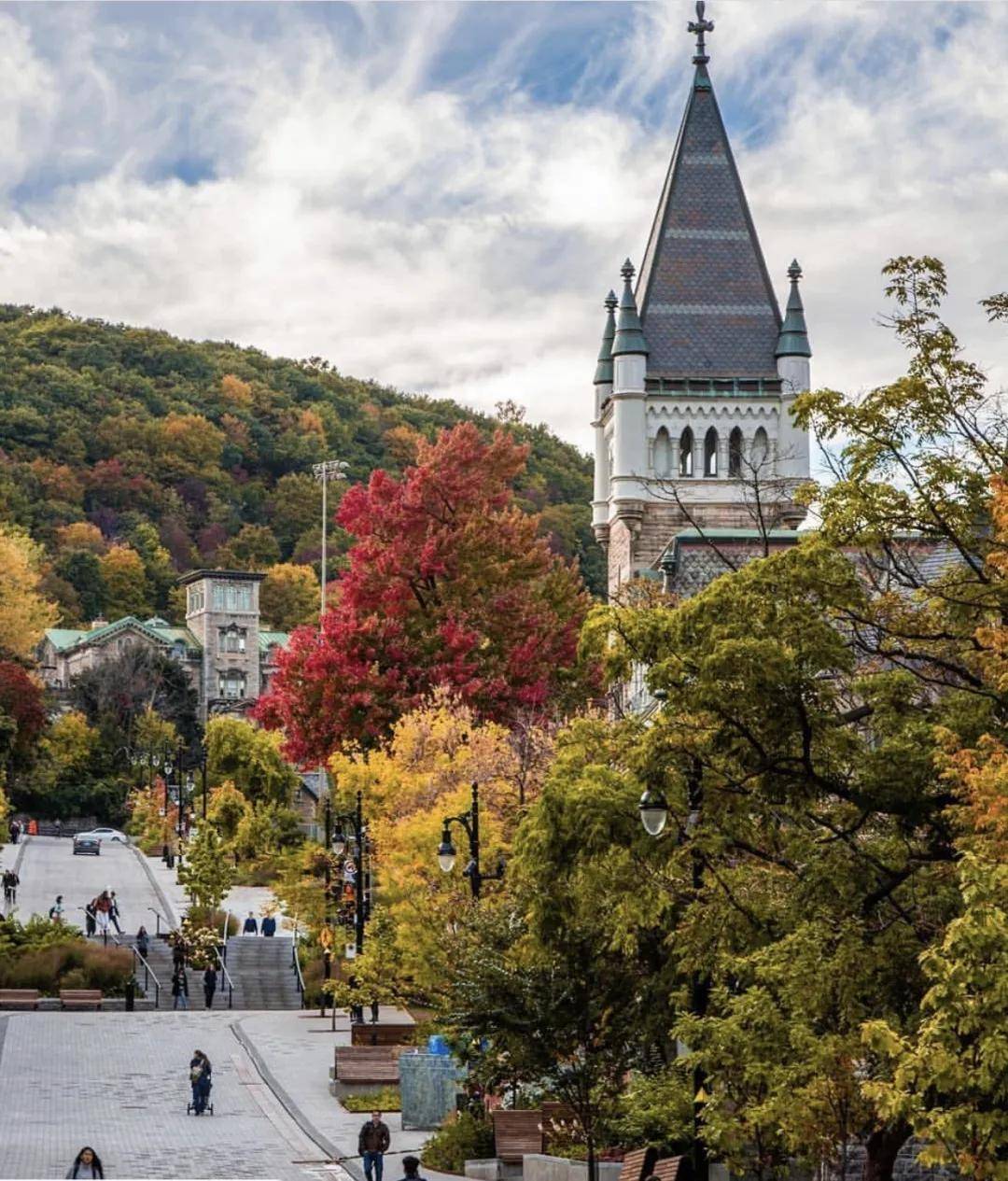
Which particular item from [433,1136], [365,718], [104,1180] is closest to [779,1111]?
[104,1180]

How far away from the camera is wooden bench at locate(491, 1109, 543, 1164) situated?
30.0 m

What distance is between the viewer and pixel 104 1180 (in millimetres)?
27031

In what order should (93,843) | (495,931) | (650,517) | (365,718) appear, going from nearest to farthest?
(495,931)
(365,718)
(650,517)
(93,843)

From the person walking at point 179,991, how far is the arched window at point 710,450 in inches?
1043

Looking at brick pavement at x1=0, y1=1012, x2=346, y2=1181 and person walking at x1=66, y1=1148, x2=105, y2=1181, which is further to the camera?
brick pavement at x1=0, y1=1012, x2=346, y2=1181

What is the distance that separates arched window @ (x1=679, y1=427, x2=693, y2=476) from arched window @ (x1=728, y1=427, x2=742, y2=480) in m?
1.35

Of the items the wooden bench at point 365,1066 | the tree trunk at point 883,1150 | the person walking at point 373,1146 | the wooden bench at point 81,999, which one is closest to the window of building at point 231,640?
the wooden bench at point 81,999

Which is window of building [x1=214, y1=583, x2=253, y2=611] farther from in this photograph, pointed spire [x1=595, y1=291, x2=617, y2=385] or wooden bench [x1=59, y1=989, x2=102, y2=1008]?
wooden bench [x1=59, y1=989, x2=102, y2=1008]

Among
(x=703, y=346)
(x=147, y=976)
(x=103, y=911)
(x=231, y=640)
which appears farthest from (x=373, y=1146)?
(x=231, y=640)

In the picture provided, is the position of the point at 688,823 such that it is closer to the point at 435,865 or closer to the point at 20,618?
the point at 435,865

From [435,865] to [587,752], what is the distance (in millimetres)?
16942

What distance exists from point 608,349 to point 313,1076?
42.8 m

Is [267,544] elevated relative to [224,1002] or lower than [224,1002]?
elevated

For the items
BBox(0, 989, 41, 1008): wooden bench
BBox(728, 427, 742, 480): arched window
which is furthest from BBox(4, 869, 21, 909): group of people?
BBox(728, 427, 742, 480): arched window
